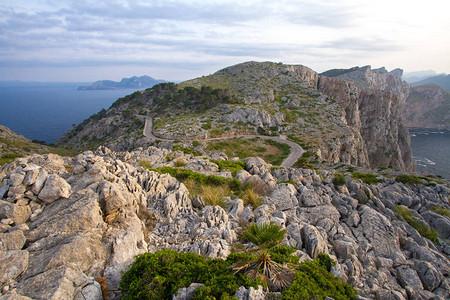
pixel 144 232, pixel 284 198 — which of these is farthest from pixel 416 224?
pixel 144 232

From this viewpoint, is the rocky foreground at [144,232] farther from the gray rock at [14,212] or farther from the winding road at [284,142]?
the winding road at [284,142]

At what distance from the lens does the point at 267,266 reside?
645cm

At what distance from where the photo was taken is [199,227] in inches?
395

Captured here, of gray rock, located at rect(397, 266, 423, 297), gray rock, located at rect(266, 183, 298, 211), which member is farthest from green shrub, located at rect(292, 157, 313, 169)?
gray rock, located at rect(397, 266, 423, 297)

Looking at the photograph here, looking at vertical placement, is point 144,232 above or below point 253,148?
above

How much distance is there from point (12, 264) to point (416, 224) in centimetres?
1969

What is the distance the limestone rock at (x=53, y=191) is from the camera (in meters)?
8.66

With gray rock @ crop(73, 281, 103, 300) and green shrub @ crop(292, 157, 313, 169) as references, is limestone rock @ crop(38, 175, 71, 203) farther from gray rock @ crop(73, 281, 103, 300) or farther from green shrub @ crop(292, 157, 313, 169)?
green shrub @ crop(292, 157, 313, 169)

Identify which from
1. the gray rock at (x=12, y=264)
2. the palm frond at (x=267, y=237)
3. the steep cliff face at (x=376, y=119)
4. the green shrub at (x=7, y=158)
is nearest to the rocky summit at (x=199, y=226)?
the gray rock at (x=12, y=264)

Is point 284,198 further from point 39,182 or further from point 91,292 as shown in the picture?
point 39,182

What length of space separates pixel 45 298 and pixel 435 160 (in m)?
145

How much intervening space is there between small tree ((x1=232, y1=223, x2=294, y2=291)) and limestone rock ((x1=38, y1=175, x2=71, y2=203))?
7146 mm

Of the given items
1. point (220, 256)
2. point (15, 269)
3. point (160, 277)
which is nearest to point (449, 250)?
point (220, 256)

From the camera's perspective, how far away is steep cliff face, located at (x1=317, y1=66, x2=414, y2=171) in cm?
10088
